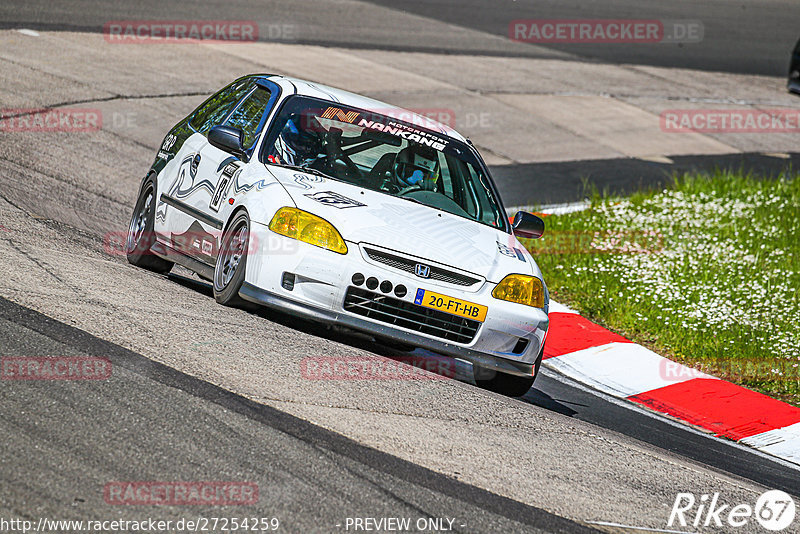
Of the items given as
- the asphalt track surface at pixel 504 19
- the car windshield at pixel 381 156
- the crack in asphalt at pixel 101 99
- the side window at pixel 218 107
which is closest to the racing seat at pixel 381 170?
the car windshield at pixel 381 156

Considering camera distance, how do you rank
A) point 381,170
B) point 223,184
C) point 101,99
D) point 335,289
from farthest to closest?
1. point 101,99
2. point 381,170
3. point 223,184
4. point 335,289

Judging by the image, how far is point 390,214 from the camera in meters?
6.86

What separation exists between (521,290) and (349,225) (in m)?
1.17

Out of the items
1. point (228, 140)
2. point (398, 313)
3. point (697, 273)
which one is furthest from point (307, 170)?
point (697, 273)

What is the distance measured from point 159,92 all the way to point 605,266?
267 inches

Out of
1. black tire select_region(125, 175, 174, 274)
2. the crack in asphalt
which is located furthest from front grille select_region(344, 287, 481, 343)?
the crack in asphalt

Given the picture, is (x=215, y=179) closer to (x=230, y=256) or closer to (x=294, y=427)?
(x=230, y=256)

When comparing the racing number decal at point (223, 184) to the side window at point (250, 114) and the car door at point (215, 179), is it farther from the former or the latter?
the side window at point (250, 114)

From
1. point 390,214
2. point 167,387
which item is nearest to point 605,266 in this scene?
point 390,214

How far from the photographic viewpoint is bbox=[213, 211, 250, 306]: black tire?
6637 millimetres

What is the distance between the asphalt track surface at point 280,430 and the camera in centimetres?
440

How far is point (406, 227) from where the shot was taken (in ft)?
22.1

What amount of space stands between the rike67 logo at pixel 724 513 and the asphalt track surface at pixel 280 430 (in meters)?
0.09

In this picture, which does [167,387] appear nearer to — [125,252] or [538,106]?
[125,252]
